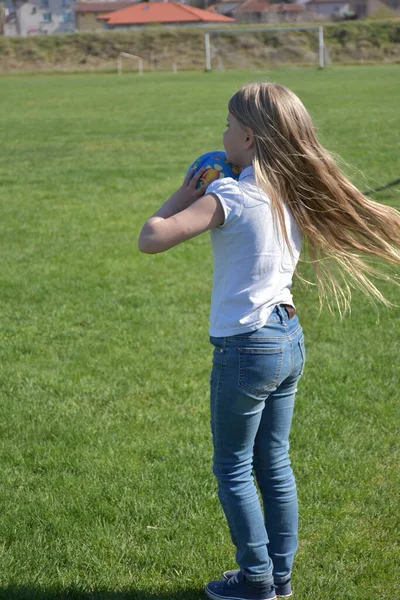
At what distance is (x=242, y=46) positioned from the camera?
227 feet

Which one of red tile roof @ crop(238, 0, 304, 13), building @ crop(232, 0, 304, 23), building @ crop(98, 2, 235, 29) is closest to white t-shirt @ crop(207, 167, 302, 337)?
building @ crop(232, 0, 304, 23)

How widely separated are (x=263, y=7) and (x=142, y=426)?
334 feet

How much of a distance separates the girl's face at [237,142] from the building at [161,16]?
97.8 m

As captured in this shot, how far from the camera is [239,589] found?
298 centimetres

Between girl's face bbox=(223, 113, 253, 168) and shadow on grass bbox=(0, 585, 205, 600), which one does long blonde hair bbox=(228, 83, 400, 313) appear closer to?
girl's face bbox=(223, 113, 253, 168)

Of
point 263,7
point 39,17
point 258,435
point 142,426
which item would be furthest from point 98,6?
point 258,435

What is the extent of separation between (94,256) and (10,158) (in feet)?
25.8

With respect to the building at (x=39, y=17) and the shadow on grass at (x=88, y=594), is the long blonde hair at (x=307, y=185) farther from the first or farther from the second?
the building at (x=39, y=17)

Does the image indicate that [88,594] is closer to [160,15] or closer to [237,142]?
[237,142]

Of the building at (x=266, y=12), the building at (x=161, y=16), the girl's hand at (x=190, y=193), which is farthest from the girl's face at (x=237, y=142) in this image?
the building at (x=161, y=16)

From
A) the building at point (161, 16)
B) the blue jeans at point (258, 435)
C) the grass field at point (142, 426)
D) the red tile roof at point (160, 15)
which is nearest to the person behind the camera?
the blue jeans at point (258, 435)

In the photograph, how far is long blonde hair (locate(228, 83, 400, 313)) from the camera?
2633mm

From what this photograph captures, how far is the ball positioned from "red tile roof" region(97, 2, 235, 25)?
98521 millimetres

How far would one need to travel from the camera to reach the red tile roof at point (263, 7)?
3831 inches
